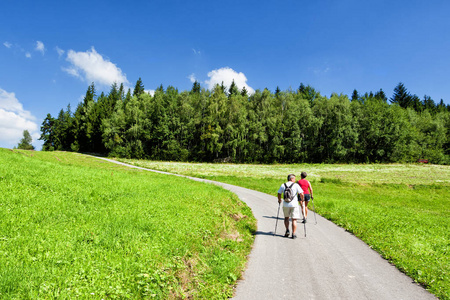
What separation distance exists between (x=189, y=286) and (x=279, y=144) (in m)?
64.2

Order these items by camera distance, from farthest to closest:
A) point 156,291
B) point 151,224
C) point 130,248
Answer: point 151,224, point 130,248, point 156,291

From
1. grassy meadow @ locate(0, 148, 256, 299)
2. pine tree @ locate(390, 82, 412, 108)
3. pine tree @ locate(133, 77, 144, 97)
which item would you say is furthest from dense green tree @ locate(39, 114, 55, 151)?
pine tree @ locate(390, 82, 412, 108)

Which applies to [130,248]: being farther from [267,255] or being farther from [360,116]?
[360,116]

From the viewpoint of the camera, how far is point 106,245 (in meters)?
5.77

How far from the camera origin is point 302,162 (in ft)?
223

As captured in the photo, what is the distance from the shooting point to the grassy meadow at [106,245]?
14.1ft

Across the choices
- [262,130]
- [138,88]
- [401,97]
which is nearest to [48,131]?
[138,88]

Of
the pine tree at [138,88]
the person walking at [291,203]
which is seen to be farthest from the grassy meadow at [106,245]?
the pine tree at [138,88]

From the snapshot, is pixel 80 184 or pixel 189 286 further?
pixel 80 184

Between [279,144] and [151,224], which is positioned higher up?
[279,144]

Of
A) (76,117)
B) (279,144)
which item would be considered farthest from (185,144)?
(76,117)

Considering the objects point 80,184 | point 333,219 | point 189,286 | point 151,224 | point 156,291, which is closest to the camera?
point 156,291

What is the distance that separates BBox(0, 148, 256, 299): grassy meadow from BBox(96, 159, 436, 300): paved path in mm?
618

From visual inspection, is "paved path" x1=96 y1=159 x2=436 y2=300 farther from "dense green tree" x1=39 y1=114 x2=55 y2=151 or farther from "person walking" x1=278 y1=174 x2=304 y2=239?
"dense green tree" x1=39 y1=114 x2=55 y2=151
